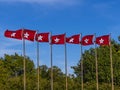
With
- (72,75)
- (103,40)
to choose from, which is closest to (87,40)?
(103,40)

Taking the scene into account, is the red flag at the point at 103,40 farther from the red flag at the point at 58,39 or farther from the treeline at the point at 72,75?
the treeline at the point at 72,75

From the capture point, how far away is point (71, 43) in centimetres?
5550

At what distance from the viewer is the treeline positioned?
73500mm

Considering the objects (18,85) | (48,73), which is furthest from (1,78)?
(48,73)

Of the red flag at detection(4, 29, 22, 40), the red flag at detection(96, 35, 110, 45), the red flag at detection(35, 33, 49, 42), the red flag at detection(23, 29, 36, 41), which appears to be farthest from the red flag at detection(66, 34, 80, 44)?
the red flag at detection(4, 29, 22, 40)

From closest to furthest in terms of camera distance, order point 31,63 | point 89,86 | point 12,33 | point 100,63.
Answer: point 12,33 → point 89,86 → point 100,63 → point 31,63

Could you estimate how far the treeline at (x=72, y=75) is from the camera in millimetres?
73500

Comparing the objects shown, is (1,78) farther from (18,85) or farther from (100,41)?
(100,41)

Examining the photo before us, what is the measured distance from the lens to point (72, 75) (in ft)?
319

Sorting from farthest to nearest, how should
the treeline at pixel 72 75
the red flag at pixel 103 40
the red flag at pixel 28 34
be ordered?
the treeline at pixel 72 75
the red flag at pixel 103 40
the red flag at pixel 28 34

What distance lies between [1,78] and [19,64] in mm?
37697

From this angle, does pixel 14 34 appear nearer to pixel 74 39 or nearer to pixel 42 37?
pixel 42 37

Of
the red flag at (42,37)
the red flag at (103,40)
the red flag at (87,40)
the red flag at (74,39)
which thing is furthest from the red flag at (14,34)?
the red flag at (103,40)

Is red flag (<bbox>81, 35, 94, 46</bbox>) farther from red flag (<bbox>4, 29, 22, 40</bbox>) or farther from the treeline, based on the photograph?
the treeline
